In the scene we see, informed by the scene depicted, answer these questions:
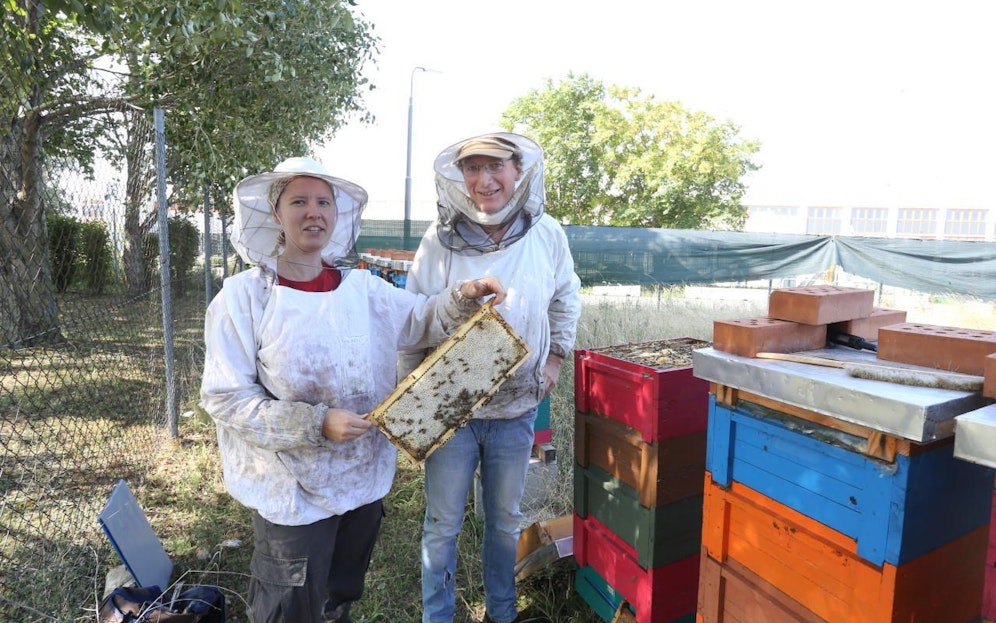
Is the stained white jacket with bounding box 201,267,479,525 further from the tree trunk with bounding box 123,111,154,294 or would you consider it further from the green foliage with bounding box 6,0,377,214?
the tree trunk with bounding box 123,111,154,294

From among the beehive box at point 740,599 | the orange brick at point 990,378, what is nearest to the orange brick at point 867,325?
the orange brick at point 990,378

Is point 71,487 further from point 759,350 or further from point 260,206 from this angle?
point 759,350

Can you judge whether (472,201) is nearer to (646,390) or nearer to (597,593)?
(646,390)

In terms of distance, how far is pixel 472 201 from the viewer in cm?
238

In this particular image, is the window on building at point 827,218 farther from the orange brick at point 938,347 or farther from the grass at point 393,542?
the orange brick at point 938,347

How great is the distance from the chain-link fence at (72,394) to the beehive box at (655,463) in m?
2.41

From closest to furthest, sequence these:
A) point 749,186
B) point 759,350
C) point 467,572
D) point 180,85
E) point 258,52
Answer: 1. point 759,350
2. point 467,572
3. point 258,52
4. point 180,85
5. point 749,186

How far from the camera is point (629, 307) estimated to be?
9523mm

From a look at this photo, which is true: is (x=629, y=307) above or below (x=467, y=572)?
above

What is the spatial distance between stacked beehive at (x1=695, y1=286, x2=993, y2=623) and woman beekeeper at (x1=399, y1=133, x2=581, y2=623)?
803 millimetres

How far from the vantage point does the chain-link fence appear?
2.98 m

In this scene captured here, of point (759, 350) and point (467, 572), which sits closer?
point (759, 350)

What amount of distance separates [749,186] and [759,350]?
22.9m

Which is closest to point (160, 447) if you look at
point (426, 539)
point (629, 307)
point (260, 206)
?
point (426, 539)
